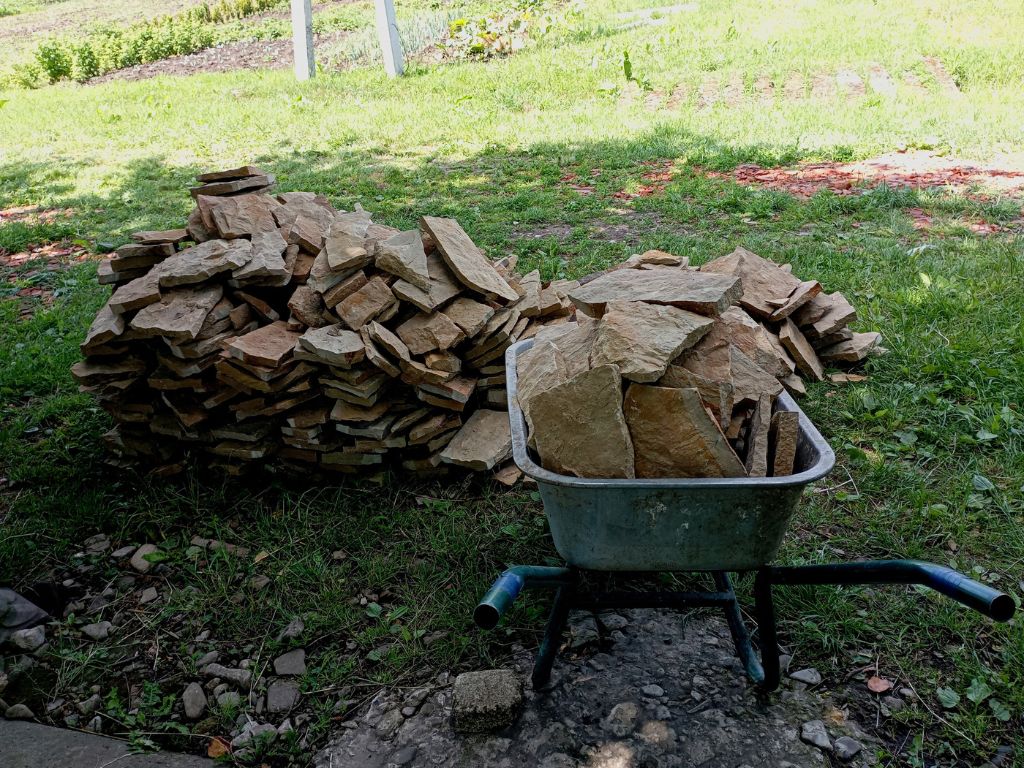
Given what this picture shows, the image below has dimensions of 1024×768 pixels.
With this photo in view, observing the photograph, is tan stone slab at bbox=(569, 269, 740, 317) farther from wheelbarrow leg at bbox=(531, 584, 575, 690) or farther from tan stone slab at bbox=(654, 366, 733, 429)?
wheelbarrow leg at bbox=(531, 584, 575, 690)

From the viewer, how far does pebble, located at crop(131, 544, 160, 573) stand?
3396 mm

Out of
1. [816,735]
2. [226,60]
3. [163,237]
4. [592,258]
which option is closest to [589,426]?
[816,735]

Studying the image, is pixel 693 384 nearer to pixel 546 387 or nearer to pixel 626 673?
pixel 546 387

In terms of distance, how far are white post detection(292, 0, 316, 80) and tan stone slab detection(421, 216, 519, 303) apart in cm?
863

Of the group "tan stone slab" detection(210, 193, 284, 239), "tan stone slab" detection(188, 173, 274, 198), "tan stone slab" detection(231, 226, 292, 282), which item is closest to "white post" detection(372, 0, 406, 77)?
"tan stone slab" detection(188, 173, 274, 198)

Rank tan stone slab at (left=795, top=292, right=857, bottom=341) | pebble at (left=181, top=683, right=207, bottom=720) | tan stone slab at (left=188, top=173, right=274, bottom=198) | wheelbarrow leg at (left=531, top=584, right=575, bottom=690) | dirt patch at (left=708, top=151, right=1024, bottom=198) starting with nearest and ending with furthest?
wheelbarrow leg at (left=531, top=584, right=575, bottom=690), pebble at (left=181, top=683, right=207, bottom=720), tan stone slab at (left=795, top=292, right=857, bottom=341), tan stone slab at (left=188, top=173, right=274, bottom=198), dirt patch at (left=708, top=151, right=1024, bottom=198)

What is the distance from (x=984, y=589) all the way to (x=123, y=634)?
2.98 metres

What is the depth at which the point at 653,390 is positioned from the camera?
2.27 m

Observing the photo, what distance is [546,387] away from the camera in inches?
97.2

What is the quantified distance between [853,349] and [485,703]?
2885 millimetres

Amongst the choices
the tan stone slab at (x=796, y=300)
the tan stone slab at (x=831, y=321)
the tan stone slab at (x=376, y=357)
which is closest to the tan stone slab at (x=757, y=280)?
the tan stone slab at (x=796, y=300)

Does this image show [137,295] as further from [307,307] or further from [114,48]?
[114,48]

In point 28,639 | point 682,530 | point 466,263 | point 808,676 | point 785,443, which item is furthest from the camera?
point 466,263

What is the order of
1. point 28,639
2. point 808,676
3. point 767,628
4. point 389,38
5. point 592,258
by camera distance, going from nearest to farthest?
point 767,628 → point 808,676 → point 28,639 → point 592,258 → point 389,38
